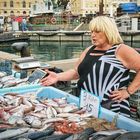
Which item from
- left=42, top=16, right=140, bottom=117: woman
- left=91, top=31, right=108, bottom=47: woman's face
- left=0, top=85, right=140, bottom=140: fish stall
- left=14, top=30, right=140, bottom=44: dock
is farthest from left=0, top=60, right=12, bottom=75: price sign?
left=14, top=30, right=140, bottom=44: dock

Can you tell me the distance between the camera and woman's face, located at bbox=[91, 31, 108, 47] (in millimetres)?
3723

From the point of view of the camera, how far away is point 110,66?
3754mm

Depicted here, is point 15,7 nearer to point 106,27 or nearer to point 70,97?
point 70,97

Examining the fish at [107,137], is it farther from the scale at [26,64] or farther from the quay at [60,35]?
the quay at [60,35]

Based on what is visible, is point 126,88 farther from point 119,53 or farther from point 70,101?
point 70,101

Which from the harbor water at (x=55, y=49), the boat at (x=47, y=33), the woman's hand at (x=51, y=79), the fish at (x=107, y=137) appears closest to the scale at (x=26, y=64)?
the woman's hand at (x=51, y=79)

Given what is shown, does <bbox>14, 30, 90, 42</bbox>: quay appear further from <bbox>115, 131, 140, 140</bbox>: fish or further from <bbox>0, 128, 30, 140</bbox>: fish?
<bbox>115, 131, 140, 140</bbox>: fish

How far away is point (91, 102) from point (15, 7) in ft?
331

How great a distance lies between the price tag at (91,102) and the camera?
363 centimetres

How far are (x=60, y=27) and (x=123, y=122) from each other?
38568 millimetres

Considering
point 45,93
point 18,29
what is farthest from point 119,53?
point 18,29

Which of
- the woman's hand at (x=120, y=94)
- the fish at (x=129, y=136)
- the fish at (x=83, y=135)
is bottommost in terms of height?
the fish at (x=83, y=135)

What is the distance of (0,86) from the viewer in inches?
210

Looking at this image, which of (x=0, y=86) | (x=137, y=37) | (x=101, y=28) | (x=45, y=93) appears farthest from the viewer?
(x=137, y=37)
